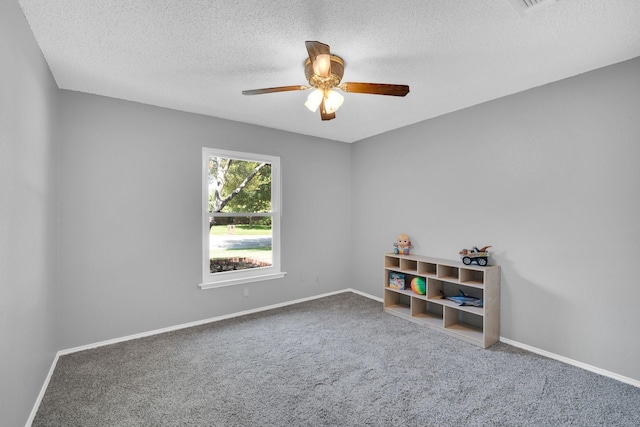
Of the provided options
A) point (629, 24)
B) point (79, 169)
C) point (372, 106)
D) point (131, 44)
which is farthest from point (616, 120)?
point (79, 169)

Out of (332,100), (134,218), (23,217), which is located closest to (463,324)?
(332,100)

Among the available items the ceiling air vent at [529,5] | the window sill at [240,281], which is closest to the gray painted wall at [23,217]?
the window sill at [240,281]

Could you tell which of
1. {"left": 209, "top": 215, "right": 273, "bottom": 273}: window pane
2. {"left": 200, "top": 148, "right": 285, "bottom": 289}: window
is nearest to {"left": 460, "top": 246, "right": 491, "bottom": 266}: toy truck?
{"left": 200, "top": 148, "right": 285, "bottom": 289}: window

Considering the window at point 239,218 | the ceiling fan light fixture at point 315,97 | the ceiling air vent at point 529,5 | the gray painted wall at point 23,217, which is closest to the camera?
the gray painted wall at point 23,217

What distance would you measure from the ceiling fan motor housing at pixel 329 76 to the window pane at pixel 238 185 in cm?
192

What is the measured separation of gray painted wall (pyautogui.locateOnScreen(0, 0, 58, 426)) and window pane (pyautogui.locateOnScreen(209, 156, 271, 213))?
60.2 inches

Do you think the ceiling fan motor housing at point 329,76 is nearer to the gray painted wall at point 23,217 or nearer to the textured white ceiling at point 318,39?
the textured white ceiling at point 318,39

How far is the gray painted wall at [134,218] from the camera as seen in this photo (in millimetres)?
2740

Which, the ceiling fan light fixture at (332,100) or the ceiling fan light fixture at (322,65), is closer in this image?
the ceiling fan light fixture at (322,65)

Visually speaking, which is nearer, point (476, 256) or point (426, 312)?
point (476, 256)

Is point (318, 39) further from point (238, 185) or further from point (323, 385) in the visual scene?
point (323, 385)

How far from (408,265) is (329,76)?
102 inches

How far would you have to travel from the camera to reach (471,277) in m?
3.16

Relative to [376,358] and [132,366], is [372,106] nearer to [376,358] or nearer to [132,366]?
[376,358]
